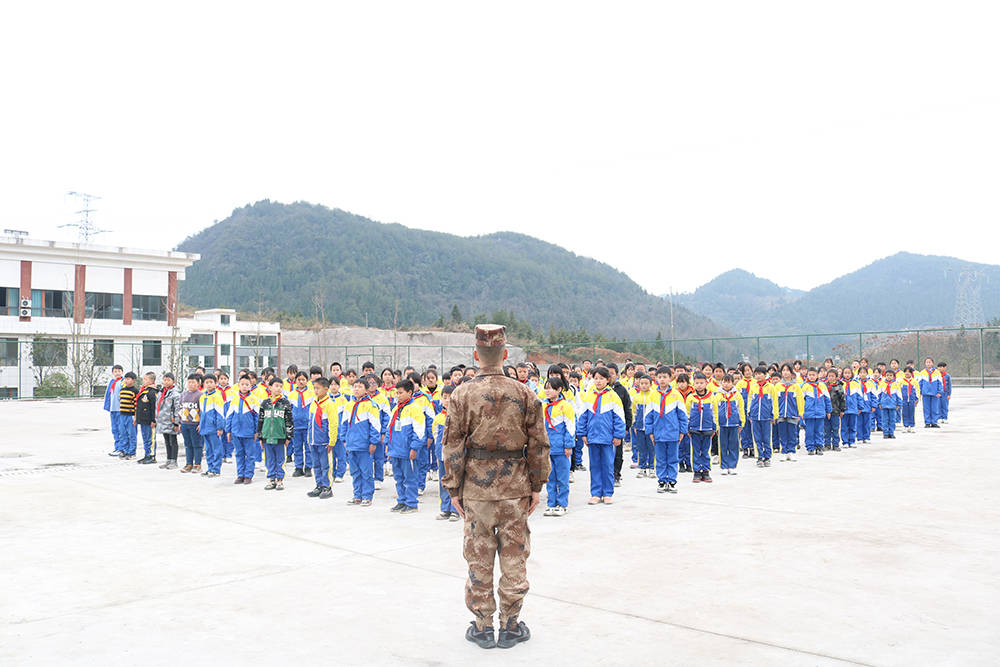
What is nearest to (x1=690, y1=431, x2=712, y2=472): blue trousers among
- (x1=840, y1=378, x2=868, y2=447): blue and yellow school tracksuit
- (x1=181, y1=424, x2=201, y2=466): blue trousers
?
(x1=840, y1=378, x2=868, y2=447): blue and yellow school tracksuit

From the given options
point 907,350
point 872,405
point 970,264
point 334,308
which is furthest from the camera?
point 970,264

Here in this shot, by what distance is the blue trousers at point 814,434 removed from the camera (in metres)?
15.0

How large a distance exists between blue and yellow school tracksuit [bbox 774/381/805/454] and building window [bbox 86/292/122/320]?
1789 inches

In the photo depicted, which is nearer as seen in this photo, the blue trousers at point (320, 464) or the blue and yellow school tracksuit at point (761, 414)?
the blue trousers at point (320, 464)

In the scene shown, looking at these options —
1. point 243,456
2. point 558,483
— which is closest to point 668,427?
point 558,483

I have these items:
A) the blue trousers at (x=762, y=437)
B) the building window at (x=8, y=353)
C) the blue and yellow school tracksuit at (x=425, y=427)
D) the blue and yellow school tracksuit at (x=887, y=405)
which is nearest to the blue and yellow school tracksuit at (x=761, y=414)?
the blue trousers at (x=762, y=437)

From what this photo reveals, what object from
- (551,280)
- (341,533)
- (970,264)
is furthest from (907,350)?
(970,264)

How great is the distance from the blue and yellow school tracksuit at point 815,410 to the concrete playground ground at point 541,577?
3413 millimetres

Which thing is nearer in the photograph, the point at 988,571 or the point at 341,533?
the point at 988,571

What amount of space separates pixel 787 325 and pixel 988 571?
175 metres

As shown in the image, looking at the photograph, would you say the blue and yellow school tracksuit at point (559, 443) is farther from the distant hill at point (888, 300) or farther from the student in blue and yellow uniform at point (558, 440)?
the distant hill at point (888, 300)

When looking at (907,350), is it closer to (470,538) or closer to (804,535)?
(804,535)

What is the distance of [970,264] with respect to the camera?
169250 mm

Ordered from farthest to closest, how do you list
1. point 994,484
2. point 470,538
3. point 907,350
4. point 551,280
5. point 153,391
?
1. point 551,280
2. point 907,350
3. point 153,391
4. point 994,484
5. point 470,538
